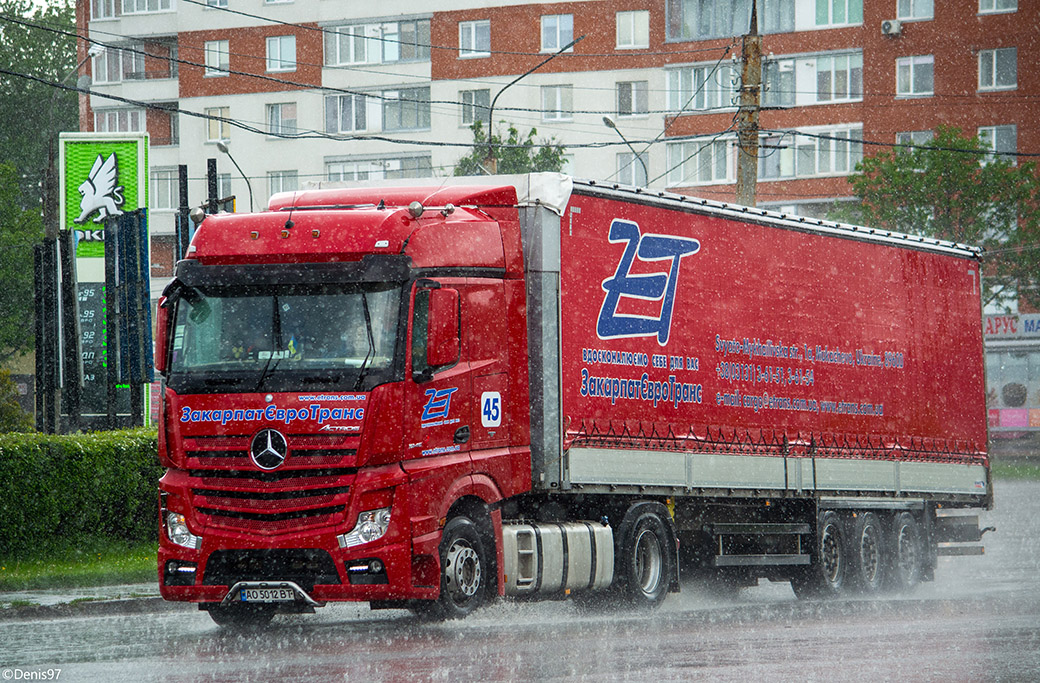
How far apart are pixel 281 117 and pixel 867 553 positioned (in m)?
50.3

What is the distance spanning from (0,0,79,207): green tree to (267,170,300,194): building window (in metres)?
15.1

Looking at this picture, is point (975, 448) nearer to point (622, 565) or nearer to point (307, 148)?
point (622, 565)

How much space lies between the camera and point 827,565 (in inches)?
731

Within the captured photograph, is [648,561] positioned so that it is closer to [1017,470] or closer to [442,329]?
[442,329]

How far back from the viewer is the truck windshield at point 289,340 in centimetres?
1258

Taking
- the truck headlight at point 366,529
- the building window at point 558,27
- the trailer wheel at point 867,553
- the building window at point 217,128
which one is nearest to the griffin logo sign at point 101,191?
the trailer wheel at point 867,553

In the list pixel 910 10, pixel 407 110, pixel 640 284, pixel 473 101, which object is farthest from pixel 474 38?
pixel 640 284

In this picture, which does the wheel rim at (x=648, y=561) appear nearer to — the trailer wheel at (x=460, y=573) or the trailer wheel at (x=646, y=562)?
the trailer wheel at (x=646, y=562)

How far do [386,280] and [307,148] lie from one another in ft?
179

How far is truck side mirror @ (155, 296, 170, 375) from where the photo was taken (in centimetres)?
1312

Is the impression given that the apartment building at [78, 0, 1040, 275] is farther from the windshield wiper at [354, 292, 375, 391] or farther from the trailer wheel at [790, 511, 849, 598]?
the windshield wiper at [354, 292, 375, 391]

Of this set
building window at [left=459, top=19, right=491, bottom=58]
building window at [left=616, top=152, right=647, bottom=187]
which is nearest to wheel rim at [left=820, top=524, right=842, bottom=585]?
building window at [left=616, top=152, right=647, bottom=187]

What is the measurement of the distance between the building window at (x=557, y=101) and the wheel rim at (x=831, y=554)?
44.1 meters

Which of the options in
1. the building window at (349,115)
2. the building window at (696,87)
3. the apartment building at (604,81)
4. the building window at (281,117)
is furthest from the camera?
the building window at (281,117)
